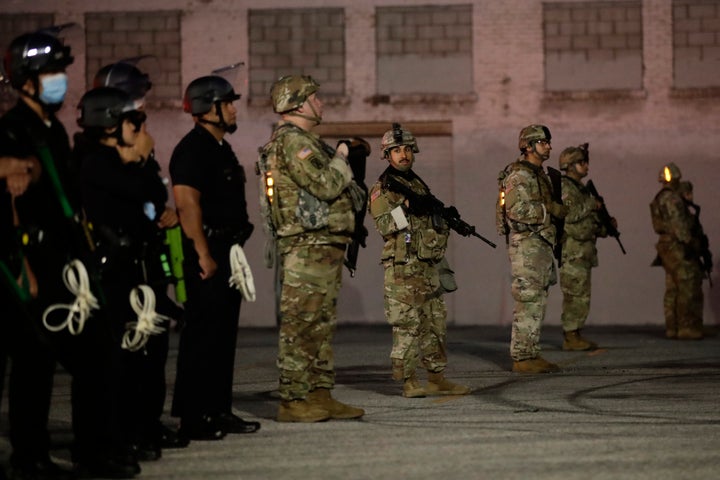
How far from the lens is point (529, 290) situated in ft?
46.9

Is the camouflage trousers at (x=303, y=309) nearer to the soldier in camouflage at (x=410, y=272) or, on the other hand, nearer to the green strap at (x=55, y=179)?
the soldier in camouflage at (x=410, y=272)

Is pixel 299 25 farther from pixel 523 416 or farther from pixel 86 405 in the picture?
pixel 86 405

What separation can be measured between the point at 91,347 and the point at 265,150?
9.56 feet

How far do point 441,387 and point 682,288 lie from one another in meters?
8.33

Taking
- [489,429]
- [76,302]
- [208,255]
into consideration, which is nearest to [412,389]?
[489,429]

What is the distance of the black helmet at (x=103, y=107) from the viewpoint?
8516 mm

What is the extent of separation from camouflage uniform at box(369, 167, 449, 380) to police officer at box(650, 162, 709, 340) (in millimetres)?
7858

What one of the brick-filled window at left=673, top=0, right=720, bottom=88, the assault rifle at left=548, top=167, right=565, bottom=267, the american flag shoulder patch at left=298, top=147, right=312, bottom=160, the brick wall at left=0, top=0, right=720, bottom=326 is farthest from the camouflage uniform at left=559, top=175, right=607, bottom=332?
the american flag shoulder patch at left=298, top=147, right=312, bottom=160

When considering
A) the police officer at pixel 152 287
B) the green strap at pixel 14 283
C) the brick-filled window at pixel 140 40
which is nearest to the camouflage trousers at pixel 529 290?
the police officer at pixel 152 287

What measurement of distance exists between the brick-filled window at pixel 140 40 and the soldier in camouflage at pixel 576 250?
885cm

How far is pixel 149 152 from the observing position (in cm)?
913

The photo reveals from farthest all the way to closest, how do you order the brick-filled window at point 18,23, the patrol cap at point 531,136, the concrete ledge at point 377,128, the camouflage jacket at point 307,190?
1. the brick-filled window at point 18,23
2. the concrete ledge at point 377,128
3. the patrol cap at point 531,136
4. the camouflage jacket at point 307,190

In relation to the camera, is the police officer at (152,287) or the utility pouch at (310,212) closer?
the police officer at (152,287)

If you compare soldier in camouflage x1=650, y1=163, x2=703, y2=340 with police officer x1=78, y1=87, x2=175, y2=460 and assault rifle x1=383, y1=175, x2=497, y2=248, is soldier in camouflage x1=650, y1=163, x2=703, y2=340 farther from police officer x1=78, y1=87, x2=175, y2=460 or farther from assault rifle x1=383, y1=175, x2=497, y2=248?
police officer x1=78, y1=87, x2=175, y2=460
